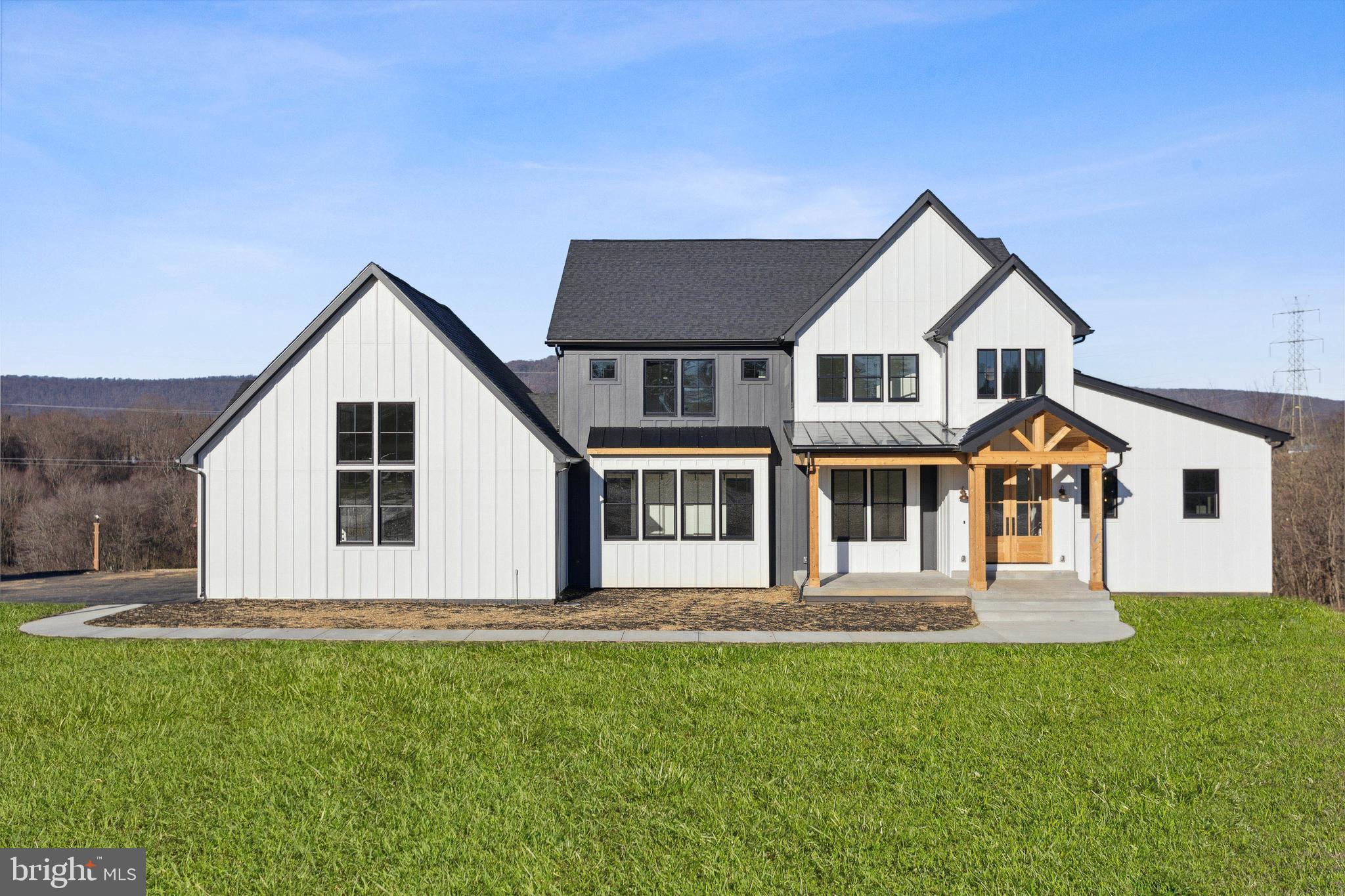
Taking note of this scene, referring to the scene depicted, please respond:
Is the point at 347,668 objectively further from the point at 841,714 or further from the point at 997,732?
the point at 997,732

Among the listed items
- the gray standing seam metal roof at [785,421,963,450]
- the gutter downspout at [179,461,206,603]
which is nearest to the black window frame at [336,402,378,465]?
the gutter downspout at [179,461,206,603]

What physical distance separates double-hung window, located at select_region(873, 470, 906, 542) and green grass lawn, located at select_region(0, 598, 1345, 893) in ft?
27.6

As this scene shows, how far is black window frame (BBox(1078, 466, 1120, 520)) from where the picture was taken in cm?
2069

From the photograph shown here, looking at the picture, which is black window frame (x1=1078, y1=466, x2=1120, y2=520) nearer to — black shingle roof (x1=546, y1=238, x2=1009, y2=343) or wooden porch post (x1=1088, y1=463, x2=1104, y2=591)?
wooden porch post (x1=1088, y1=463, x2=1104, y2=591)

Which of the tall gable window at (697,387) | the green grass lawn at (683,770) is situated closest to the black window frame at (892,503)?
the tall gable window at (697,387)

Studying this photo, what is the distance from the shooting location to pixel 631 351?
2214cm

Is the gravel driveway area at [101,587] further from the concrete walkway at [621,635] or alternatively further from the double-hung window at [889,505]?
the double-hung window at [889,505]

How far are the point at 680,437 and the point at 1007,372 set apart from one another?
7.59m

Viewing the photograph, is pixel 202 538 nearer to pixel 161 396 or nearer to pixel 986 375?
pixel 986 375

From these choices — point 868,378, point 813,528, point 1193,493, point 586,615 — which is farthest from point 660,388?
point 1193,493

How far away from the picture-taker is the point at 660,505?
21.5 meters

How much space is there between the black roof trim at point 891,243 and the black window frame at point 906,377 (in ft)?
6.78

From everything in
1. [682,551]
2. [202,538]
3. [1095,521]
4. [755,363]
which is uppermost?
[755,363]

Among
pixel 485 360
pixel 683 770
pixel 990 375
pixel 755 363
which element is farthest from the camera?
pixel 485 360
